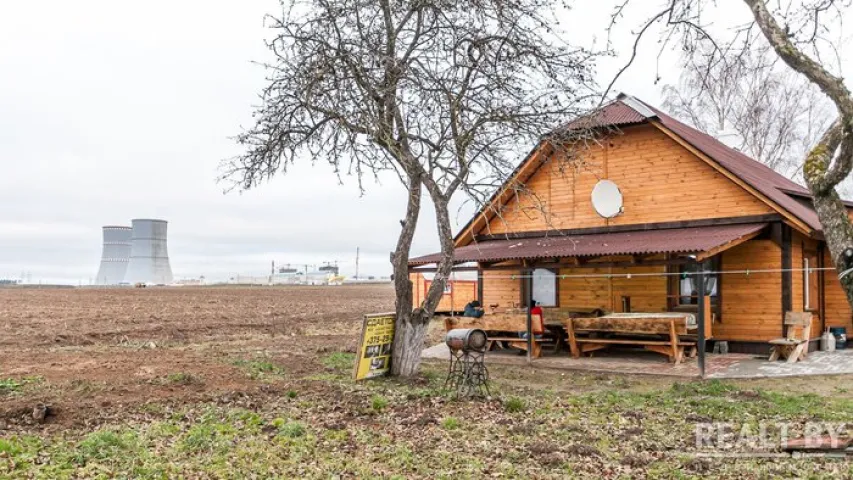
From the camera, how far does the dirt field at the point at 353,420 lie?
6.47 meters

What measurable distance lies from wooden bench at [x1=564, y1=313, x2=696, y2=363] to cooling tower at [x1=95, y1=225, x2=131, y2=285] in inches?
4314

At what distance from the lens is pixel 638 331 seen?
1381cm

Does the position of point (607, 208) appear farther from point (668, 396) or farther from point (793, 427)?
point (793, 427)

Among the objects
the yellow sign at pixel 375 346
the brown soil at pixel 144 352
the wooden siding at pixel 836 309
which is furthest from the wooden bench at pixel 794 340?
the brown soil at pixel 144 352

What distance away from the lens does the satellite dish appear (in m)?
16.7

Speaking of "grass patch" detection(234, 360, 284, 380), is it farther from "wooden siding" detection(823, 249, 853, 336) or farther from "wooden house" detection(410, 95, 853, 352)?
"wooden siding" detection(823, 249, 853, 336)

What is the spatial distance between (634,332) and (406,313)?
4.75 meters

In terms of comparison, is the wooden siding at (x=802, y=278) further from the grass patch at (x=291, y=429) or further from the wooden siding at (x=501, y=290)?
the grass patch at (x=291, y=429)

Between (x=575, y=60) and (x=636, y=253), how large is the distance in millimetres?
4029

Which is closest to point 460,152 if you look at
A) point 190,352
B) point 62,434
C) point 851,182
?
point 62,434

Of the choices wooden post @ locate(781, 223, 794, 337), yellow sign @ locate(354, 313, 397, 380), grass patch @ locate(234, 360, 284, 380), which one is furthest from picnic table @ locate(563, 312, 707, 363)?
grass patch @ locate(234, 360, 284, 380)

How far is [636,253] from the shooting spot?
1360 centimetres

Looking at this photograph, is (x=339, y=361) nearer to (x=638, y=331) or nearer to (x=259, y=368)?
(x=259, y=368)

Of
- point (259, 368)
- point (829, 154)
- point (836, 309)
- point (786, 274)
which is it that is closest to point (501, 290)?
point (786, 274)
